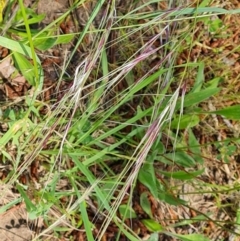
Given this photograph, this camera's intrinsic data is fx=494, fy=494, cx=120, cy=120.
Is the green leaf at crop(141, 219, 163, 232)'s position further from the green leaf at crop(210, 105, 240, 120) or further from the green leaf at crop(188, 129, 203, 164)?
the green leaf at crop(210, 105, 240, 120)

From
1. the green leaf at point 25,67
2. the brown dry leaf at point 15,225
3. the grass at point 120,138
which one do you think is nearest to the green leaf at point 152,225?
the grass at point 120,138

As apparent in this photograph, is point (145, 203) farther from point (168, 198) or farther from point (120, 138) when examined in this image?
point (120, 138)

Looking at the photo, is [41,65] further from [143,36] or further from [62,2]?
[143,36]

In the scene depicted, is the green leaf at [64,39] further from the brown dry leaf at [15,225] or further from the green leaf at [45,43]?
the brown dry leaf at [15,225]

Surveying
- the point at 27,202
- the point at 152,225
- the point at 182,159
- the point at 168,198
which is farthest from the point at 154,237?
the point at 27,202

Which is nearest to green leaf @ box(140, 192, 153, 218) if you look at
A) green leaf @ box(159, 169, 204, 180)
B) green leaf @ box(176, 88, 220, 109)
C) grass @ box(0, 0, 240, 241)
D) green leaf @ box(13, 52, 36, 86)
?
grass @ box(0, 0, 240, 241)

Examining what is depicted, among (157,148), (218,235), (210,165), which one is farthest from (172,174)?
(218,235)

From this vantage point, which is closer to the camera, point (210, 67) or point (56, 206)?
point (56, 206)
